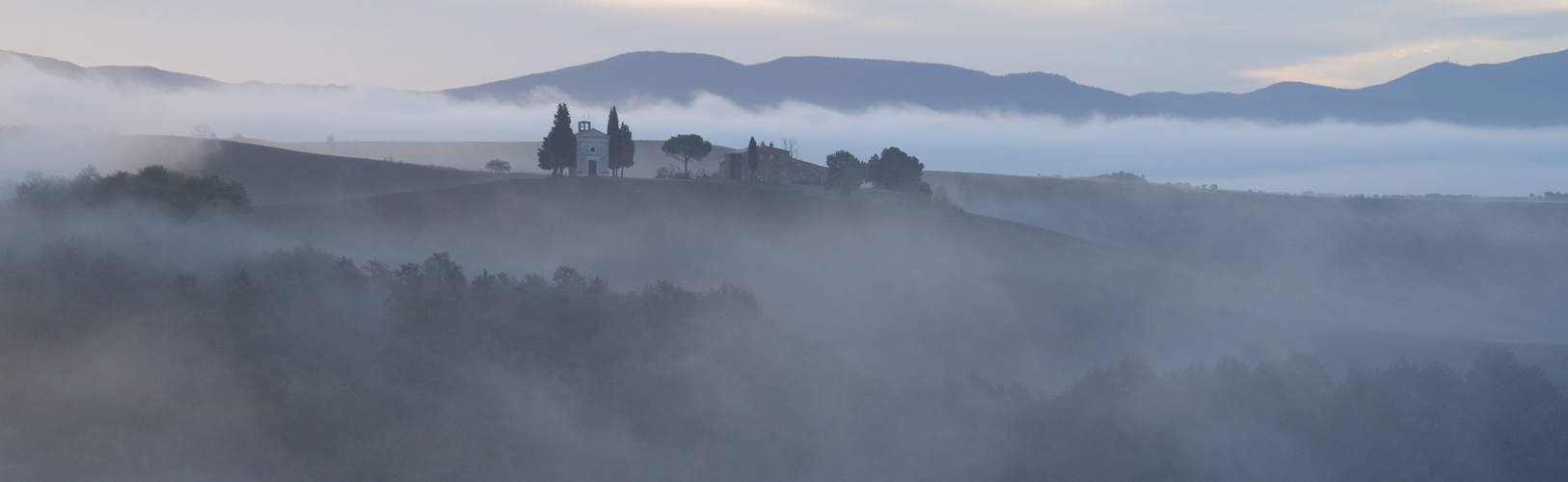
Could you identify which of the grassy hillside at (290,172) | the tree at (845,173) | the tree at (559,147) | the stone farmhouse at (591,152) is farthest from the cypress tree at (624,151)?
the tree at (845,173)

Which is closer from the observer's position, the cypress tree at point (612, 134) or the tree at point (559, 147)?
the tree at point (559, 147)

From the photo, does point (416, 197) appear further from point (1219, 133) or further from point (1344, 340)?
point (1219, 133)

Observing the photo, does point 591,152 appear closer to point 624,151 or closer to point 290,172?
point 624,151

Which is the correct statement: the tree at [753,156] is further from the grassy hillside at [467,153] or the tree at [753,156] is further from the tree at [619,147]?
the grassy hillside at [467,153]

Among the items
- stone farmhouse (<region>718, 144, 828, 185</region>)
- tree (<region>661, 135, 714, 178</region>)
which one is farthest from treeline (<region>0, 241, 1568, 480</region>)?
tree (<region>661, 135, 714, 178</region>)

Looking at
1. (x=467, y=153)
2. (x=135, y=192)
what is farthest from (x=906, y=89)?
(x=135, y=192)

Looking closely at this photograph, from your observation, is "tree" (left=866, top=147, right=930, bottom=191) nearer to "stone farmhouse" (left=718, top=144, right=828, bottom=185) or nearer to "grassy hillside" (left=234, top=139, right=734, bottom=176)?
"stone farmhouse" (left=718, top=144, right=828, bottom=185)

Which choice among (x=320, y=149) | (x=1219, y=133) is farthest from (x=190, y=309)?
(x=1219, y=133)

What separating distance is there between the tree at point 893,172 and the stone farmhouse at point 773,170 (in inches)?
104

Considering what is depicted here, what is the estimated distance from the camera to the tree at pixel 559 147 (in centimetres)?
5034

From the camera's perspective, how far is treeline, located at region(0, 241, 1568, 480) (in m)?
17.9

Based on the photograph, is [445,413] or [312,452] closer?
[312,452]

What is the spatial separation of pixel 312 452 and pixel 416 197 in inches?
1150

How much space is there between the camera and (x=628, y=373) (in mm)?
21859
